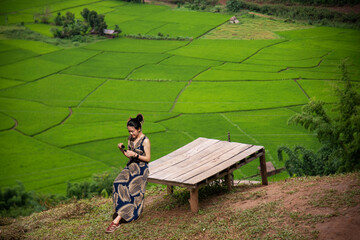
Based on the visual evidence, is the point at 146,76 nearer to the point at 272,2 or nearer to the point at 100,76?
the point at 100,76

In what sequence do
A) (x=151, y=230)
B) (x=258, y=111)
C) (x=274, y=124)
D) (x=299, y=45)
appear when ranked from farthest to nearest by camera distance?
1. (x=299, y=45)
2. (x=258, y=111)
3. (x=274, y=124)
4. (x=151, y=230)

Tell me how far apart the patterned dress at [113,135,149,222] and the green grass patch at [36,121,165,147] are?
1522cm

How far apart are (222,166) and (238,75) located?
20.3 metres

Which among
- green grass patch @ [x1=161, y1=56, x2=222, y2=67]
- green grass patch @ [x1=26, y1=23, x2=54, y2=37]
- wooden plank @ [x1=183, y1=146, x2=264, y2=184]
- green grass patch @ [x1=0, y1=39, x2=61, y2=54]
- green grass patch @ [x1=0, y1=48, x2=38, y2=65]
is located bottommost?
green grass patch @ [x1=0, y1=48, x2=38, y2=65]

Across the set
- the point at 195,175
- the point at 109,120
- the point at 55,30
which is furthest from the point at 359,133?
the point at 55,30

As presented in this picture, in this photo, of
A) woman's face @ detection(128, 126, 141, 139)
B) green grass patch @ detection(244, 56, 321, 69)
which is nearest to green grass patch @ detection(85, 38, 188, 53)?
green grass patch @ detection(244, 56, 321, 69)

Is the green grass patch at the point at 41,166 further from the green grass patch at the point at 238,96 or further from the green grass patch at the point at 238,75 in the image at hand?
Result: the green grass patch at the point at 238,75

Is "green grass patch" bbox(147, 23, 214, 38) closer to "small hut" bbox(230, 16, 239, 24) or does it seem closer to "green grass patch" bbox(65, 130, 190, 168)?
"small hut" bbox(230, 16, 239, 24)

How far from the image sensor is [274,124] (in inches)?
844

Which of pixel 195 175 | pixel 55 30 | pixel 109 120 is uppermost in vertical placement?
pixel 195 175

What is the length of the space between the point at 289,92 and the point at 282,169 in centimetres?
833

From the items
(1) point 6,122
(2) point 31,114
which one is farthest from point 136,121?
(2) point 31,114

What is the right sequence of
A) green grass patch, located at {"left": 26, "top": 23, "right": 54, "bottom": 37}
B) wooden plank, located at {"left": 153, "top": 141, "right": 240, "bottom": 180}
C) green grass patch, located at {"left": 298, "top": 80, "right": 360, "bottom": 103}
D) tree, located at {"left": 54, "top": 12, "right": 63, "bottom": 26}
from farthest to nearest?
1. green grass patch, located at {"left": 26, "top": 23, "right": 54, "bottom": 37}
2. tree, located at {"left": 54, "top": 12, "right": 63, "bottom": 26}
3. green grass patch, located at {"left": 298, "top": 80, "right": 360, "bottom": 103}
4. wooden plank, located at {"left": 153, "top": 141, "right": 240, "bottom": 180}

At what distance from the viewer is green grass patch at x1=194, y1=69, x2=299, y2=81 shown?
84.4 ft
